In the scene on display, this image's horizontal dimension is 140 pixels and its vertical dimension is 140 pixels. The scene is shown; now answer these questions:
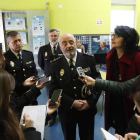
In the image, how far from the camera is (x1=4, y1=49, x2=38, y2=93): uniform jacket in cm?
212

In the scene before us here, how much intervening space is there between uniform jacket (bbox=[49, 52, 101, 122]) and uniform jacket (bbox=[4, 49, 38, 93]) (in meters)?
0.76

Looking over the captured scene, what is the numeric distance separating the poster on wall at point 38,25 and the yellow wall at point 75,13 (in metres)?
0.48

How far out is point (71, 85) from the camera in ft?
5.29

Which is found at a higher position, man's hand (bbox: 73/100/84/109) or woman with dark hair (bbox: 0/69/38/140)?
woman with dark hair (bbox: 0/69/38/140)

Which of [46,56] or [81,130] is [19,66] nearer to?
[46,56]

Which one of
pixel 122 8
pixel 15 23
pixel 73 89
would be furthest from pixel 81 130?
pixel 122 8

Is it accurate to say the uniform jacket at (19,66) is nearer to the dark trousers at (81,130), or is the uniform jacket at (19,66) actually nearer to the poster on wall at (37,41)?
the dark trousers at (81,130)

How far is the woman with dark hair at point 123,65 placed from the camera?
A: 5.10 feet

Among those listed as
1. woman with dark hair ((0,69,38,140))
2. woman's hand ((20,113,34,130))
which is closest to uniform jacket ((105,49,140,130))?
woman's hand ((20,113,34,130))

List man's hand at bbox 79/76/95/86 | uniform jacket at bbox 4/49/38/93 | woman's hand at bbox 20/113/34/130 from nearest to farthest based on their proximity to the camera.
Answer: woman's hand at bbox 20/113/34/130, man's hand at bbox 79/76/95/86, uniform jacket at bbox 4/49/38/93

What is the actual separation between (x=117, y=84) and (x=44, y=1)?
243 inches

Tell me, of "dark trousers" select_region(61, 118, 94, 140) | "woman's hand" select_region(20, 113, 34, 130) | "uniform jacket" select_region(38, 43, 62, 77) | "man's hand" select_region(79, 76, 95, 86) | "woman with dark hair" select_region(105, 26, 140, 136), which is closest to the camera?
"woman's hand" select_region(20, 113, 34, 130)

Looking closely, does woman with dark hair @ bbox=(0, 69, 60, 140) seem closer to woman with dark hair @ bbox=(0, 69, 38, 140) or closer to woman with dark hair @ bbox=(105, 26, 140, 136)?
woman with dark hair @ bbox=(0, 69, 38, 140)

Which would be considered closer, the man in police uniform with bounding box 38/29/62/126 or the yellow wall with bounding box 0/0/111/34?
the man in police uniform with bounding box 38/29/62/126
